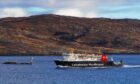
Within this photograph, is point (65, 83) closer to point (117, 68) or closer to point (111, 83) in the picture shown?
point (111, 83)

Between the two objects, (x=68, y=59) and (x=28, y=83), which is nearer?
(x=28, y=83)

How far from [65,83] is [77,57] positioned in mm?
47472

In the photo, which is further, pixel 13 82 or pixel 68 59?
pixel 68 59

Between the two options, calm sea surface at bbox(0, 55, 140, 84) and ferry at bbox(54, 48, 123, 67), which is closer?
calm sea surface at bbox(0, 55, 140, 84)

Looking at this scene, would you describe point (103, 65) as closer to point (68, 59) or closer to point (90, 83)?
point (68, 59)

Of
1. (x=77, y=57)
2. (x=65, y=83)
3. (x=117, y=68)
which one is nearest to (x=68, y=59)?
(x=77, y=57)

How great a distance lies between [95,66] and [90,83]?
5022 centimetres

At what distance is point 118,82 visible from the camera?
95375 millimetres

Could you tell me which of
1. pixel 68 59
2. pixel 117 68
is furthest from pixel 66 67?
pixel 117 68

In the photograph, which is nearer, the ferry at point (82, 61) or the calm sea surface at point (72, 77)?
the calm sea surface at point (72, 77)

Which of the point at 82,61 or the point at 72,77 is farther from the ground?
the point at 72,77

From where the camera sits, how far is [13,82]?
94.1 meters

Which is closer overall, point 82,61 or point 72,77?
point 72,77

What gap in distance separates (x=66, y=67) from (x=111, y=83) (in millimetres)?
49998
